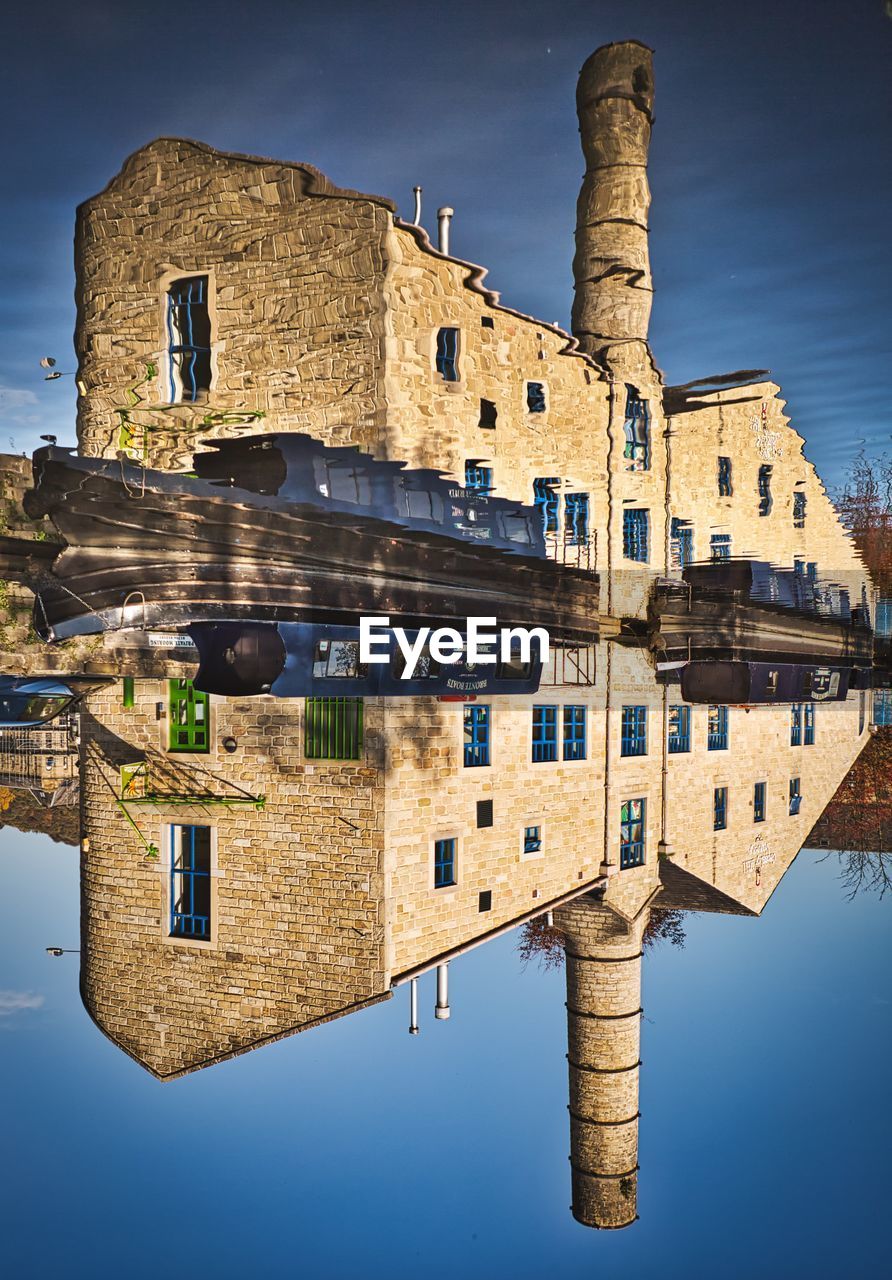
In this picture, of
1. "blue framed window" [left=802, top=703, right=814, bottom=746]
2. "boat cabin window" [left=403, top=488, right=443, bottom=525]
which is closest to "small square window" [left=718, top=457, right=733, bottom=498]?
"blue framed window" [left=802, top=703, right=814, bottom=746]

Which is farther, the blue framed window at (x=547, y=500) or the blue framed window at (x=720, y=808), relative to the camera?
the blue framed window at (x=720, y=808)

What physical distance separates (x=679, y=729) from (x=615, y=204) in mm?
9756

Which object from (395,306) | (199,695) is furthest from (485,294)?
(199,695)

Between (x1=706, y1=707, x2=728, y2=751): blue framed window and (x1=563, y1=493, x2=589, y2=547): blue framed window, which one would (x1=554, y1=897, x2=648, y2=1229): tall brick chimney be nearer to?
(x1=706, y1=707, x2=728, y2=751): blue framed window

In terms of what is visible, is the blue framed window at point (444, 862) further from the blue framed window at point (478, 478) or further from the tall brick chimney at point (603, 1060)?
the tall brick chimney at point (603, 1060)

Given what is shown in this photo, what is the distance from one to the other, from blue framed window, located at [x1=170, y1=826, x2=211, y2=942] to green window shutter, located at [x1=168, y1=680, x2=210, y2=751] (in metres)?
1.08

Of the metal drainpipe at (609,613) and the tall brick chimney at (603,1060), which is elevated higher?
the metal drainpipe at (609,613)

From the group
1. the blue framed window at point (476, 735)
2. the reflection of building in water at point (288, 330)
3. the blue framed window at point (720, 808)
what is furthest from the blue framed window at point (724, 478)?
the blue framed window at point (476, 735)

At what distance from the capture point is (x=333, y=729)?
1227 cm

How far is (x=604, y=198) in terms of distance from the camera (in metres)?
18.8

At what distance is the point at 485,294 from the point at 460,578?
4.16m

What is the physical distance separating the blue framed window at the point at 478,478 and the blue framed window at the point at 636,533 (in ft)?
14.4

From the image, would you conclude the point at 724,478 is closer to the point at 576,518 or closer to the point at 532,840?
the point at 576,518

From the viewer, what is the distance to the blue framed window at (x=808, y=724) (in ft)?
76.9
